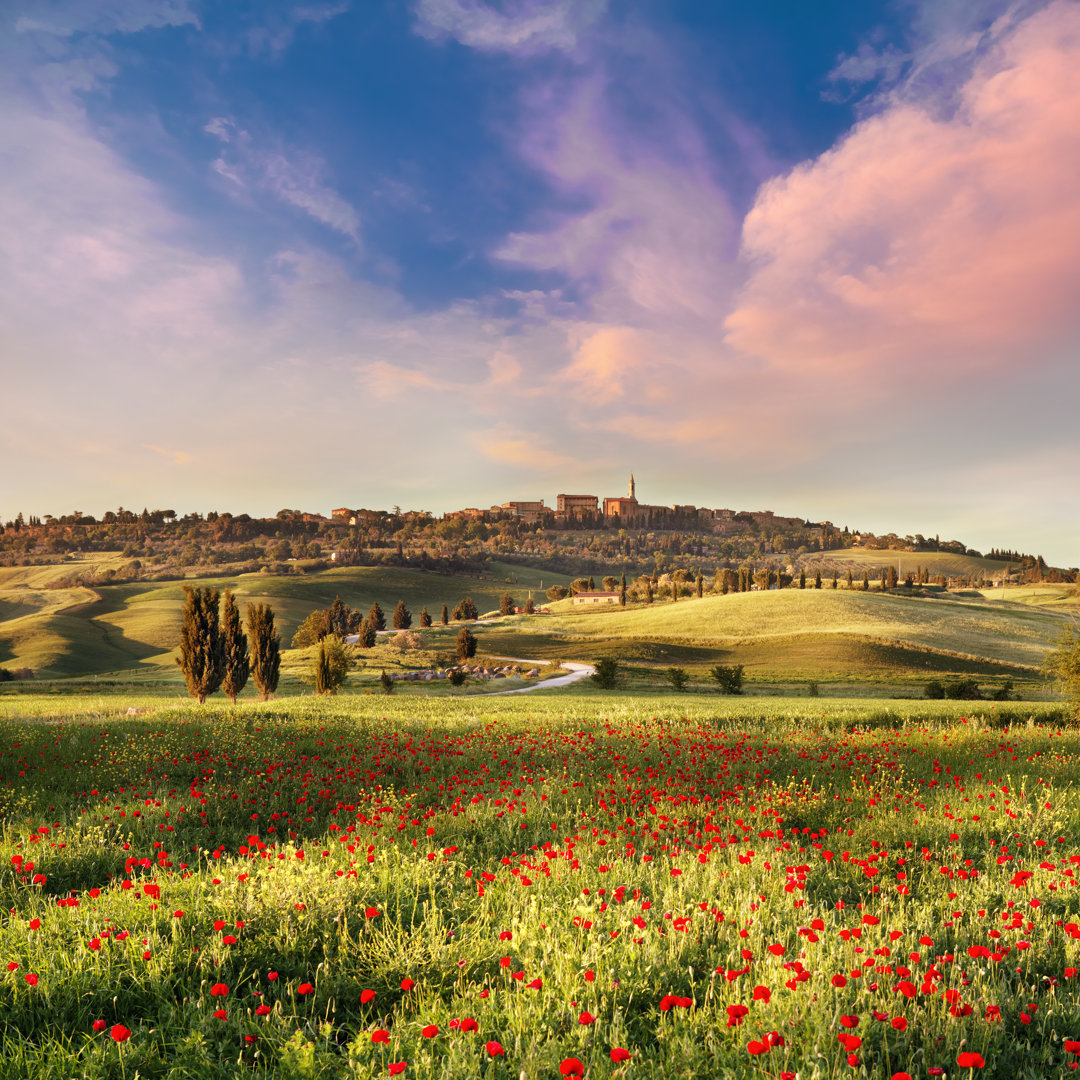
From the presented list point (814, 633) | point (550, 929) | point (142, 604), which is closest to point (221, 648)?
point (550, 929)

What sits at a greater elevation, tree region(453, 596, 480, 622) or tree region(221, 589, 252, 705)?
tree region(221, 589, 252, 705)

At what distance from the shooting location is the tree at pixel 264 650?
4347 cm

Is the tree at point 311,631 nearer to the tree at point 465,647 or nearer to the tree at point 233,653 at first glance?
the tree at point 465,647

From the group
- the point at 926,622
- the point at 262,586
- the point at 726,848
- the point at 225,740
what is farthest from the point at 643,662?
the point at 262,586

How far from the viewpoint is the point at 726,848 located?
704cm

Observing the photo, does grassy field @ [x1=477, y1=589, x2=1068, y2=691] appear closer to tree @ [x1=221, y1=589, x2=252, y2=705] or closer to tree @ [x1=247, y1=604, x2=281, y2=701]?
tree @ [x1=247, y1=604, x2=281, y2=701]

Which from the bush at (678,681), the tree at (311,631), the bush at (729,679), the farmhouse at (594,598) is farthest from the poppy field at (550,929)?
the farmhouse at (594,598)

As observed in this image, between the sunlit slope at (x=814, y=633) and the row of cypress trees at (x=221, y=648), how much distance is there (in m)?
33.9

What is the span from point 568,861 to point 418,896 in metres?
1.47

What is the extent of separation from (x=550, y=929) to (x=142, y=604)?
143837 mm

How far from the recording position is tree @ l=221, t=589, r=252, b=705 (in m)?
40.8

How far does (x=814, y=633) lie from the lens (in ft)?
233

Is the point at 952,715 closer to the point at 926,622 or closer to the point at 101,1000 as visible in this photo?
the point at 101,1000

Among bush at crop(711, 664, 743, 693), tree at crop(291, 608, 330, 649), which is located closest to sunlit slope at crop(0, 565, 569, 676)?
tree at crop(291, 608, 330, 649)
